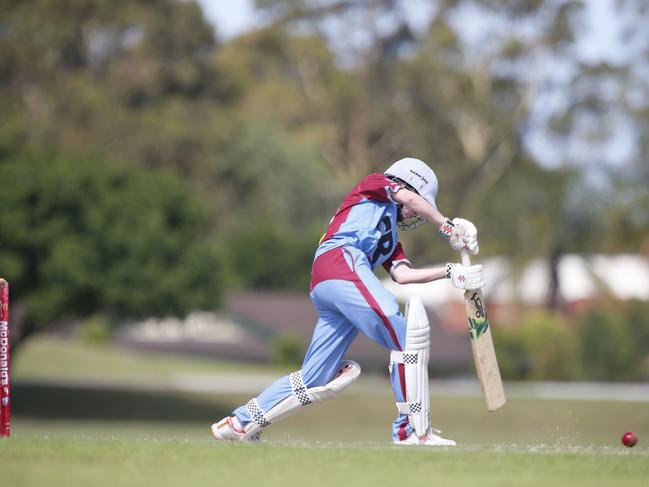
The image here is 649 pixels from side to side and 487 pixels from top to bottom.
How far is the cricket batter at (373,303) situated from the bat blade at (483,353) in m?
0.22

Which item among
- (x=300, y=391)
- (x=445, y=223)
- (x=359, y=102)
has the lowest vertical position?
(x=300, y=391)

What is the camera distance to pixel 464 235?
862 centimetres

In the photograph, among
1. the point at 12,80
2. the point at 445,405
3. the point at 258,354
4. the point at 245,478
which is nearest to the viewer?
the point at 245,478

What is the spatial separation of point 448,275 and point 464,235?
12.1 inches

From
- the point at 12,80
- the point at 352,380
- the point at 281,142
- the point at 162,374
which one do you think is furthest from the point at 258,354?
the point at 352,380

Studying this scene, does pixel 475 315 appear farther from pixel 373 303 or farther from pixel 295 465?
pixel 295 465

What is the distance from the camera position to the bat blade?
8547mm

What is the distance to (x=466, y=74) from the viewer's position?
180 ft

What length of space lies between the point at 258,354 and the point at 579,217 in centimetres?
1562

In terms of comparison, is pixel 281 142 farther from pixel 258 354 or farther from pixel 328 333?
pixel 328 333

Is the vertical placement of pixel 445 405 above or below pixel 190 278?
below

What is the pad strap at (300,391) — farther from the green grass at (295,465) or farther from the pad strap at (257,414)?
the green grass at (295,465)

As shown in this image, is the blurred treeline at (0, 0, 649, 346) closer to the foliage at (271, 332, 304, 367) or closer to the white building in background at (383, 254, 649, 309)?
the white building in background at (383, 254, 649, 309)

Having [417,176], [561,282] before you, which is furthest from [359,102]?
[417,176]
